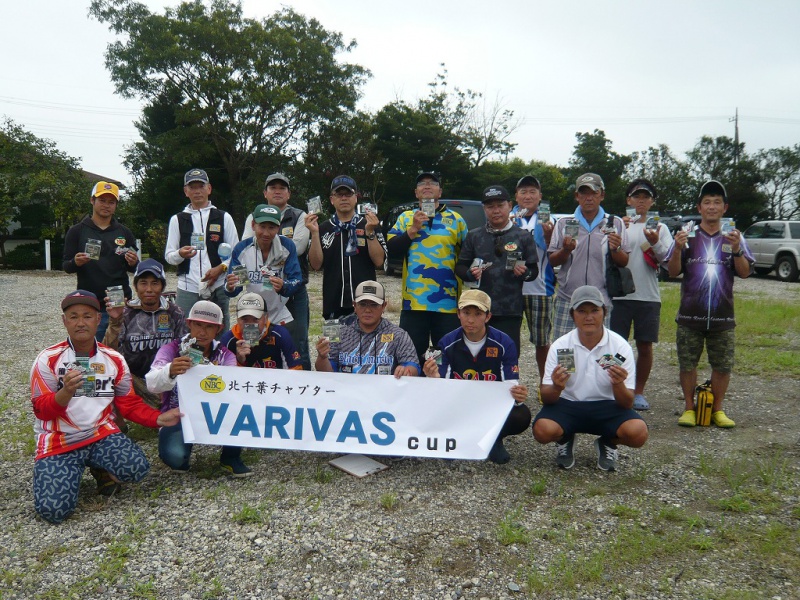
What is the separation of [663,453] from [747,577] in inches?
71.1

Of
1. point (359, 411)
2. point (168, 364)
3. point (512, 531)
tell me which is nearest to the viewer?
point (512, 531)

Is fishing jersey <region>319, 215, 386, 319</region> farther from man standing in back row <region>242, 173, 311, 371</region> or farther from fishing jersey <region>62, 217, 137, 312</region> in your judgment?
fishing jersey <region>62, 217, 137, 312</region>

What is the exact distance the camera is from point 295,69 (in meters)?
26.4

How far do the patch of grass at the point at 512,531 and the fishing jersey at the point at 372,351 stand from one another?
1.44 metres

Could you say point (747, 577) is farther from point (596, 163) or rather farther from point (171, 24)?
point (596, 163)

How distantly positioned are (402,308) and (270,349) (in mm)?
1175

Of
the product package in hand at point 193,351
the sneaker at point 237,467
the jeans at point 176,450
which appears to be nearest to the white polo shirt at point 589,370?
the sneaker at point 237,467

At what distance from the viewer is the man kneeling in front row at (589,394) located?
439 centimetres

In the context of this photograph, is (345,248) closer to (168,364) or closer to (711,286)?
(168,364)

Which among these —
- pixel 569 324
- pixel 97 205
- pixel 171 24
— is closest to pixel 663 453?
pixel 569 324

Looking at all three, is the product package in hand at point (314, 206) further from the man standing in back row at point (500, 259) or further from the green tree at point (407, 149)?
the green tree at point (407, 149)

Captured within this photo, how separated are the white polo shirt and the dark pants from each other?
1.07 m

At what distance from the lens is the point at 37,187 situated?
23438mm

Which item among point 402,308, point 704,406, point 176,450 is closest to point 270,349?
point 176,450
